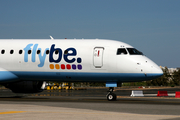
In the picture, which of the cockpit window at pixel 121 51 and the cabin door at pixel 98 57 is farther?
the cabin door at pixel 98 57

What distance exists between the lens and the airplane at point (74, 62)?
89.5 feet

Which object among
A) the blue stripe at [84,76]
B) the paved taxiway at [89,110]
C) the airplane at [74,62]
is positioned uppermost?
the airplane at [74,62]

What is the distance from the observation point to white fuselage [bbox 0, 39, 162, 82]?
2723 cm

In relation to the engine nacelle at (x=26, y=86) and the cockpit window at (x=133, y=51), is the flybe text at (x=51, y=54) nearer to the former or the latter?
the engine nacelle at (x=26, y=86)

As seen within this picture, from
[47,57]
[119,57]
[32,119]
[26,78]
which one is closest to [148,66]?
[119,57]

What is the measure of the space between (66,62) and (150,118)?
1469 centimetres

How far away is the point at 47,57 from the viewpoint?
28922 mm

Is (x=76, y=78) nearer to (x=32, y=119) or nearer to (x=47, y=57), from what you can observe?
(x=47, y=57)

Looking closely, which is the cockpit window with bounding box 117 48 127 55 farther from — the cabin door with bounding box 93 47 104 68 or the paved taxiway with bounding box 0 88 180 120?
the paved taxiway with bounding box 0 88 180 120

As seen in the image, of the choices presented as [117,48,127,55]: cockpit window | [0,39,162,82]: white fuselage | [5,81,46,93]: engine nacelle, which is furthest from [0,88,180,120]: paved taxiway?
[5,81,46,93]: engine nacelle

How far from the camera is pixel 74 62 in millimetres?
28391

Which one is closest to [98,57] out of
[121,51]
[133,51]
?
[121,51]

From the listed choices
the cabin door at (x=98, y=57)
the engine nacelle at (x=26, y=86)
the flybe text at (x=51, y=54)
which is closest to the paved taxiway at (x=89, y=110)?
the cabin door at (x=98, y=57)

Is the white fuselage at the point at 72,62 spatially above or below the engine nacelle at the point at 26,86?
above
